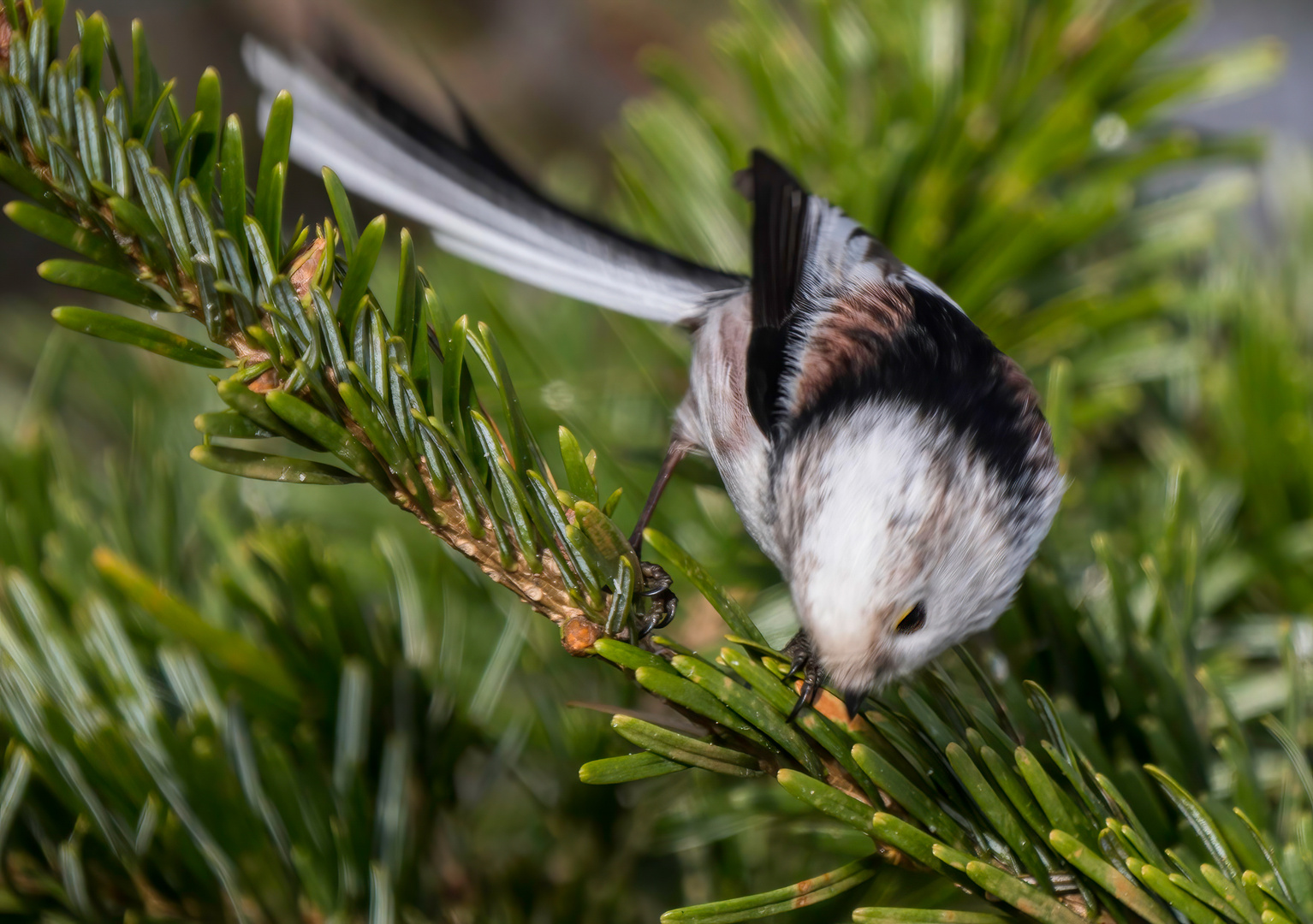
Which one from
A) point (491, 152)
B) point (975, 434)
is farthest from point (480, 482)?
point (491, 152)

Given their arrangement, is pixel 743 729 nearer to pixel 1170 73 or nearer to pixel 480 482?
pixel 480 482

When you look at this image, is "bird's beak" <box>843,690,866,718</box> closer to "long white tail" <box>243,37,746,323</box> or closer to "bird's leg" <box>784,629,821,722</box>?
"bird's leg" <box>784,629,821,722</box>

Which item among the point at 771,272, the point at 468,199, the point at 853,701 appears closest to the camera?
the point at 853,701

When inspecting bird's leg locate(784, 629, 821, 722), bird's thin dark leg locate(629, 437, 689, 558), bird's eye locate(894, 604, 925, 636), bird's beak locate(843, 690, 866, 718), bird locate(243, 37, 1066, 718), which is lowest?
bird's thin dark leg locate(629, 437, 689, 558)

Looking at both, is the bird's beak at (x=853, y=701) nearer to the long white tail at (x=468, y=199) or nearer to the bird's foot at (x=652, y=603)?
the bird's foot at (x=652, y=603)

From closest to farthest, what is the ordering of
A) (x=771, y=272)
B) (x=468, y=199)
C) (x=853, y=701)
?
(x=853, y=701)
(x=771, y=272)
(x=468, y=199)

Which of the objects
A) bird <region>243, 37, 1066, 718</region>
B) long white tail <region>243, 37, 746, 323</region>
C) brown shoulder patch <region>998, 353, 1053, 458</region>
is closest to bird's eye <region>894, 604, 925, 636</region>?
bird <region>243, 37, 1066, 718</region>

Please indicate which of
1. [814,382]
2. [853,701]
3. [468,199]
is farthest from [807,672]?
[468,199]

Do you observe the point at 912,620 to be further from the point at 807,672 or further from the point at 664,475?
the point at 664,475
